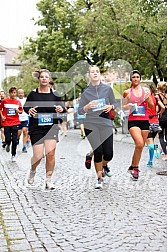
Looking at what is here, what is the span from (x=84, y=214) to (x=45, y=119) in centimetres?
227

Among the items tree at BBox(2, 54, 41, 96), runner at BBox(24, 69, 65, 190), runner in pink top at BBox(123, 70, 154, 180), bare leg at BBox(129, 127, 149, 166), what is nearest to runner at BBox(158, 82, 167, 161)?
runner in pink top at BBox(123, 70, 154, 180)

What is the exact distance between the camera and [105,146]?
783 cm

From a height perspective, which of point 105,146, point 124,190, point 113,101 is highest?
point 113,101

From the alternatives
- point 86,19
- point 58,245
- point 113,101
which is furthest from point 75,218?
point 86,19

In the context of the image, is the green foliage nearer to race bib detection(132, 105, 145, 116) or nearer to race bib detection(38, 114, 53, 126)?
race bib detection(132, 105, 145, 116)

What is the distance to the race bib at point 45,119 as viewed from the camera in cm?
778

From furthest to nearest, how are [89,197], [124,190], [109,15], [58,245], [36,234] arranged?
[109,15]
[124,190]
[89,197]
[36,234]
[58,245]

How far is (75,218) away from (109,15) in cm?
1777

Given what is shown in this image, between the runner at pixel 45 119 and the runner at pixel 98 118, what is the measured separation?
1.42 ft

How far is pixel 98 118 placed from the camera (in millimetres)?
7781

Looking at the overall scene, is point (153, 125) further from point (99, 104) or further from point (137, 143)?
point (99, 104)

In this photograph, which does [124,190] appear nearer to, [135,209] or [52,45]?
[135,209]

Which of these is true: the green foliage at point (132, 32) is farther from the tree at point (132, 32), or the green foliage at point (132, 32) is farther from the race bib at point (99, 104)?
the race bib at point (99, 104)

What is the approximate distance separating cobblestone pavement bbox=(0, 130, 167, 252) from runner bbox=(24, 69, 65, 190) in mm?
586
